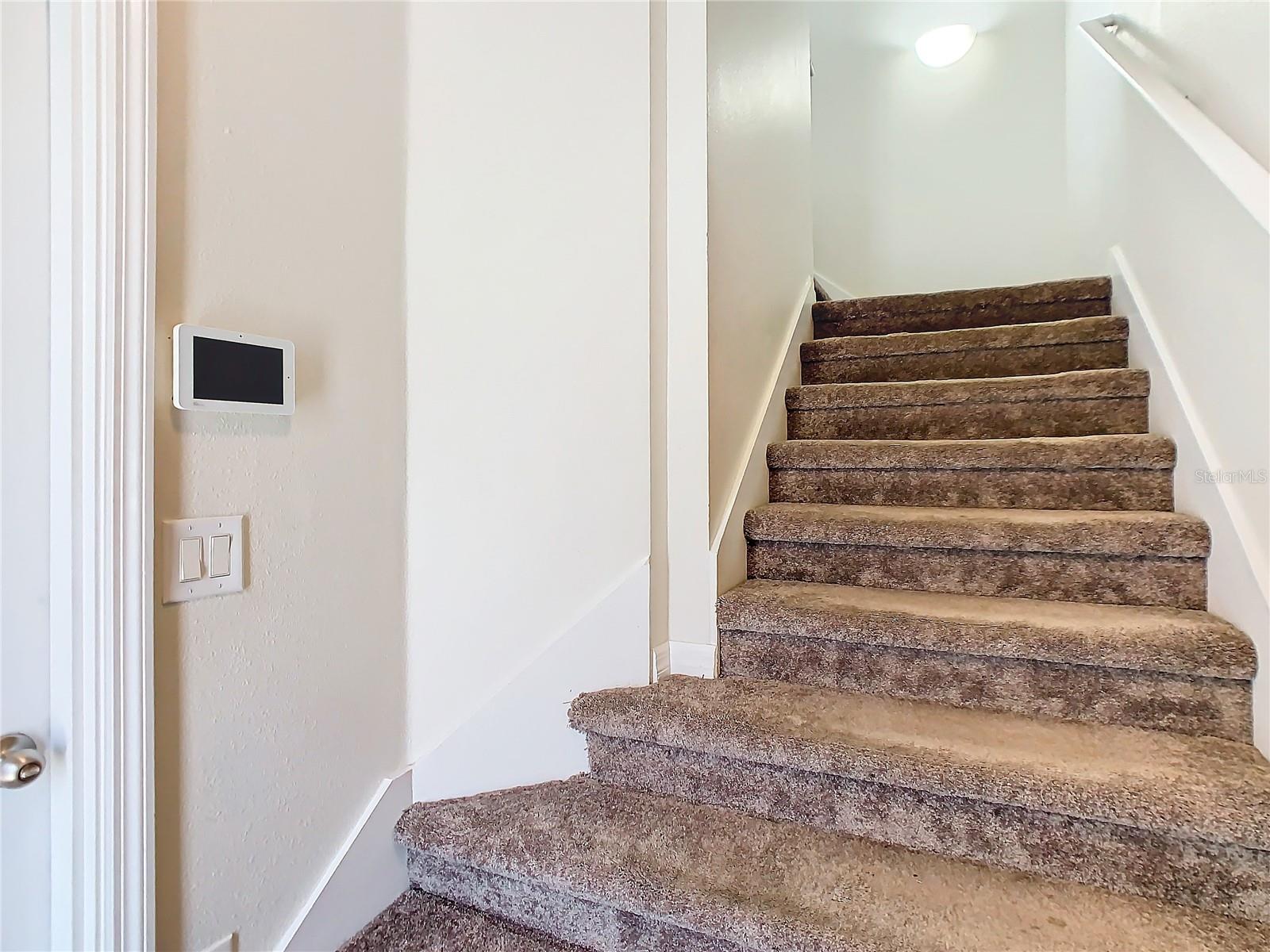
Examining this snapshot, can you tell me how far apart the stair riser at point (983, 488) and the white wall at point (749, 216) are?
262mm

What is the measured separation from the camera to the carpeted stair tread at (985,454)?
59.5 inches

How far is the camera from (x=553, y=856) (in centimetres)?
102

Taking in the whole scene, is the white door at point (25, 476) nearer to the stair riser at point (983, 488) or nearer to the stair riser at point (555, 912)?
the stair riser at point (555, 912)

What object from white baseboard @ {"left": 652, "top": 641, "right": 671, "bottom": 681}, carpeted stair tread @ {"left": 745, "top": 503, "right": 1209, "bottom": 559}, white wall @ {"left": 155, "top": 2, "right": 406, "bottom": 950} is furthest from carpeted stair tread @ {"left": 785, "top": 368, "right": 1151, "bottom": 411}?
white wall @ {"left": 155, "top": 2, "right": 406, "bottom": 950}

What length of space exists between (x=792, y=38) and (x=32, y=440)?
2.60 metres

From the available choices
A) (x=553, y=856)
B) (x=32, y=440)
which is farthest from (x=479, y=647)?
(x=32, y=440)

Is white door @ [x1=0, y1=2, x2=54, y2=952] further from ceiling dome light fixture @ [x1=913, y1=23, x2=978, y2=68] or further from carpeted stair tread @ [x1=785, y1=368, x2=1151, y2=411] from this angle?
ceiling dome light fixture @ [x1=913, y1=23, x2=978, y2=68]

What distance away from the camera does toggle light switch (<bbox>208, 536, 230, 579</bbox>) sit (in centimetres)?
90

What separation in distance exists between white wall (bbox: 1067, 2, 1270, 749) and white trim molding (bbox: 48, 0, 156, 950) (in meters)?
1.70

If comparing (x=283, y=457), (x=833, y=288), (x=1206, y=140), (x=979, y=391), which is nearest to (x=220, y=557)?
(x=283, y=457)

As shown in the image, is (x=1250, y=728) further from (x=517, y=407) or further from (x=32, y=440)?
(x=32, y=440)

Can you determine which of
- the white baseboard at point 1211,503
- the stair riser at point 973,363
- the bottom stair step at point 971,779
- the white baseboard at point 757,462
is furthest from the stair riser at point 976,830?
the stair riser at point 973,363

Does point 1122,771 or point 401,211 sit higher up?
point 401,211

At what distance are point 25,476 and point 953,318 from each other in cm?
276
